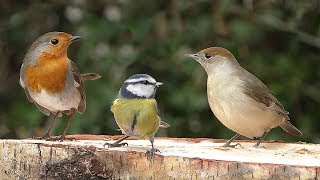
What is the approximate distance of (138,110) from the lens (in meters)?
5.00

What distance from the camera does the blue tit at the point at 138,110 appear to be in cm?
499

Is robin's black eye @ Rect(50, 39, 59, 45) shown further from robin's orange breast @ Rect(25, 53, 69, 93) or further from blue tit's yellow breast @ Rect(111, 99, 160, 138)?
blue tit's yellow breast @ Rect(111, 99, 160, 138)

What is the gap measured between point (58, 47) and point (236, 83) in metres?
1.09

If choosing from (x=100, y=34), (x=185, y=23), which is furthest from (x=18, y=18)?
(x=185, y=23)

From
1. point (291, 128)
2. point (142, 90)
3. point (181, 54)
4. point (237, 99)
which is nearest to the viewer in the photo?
point (142, 90)

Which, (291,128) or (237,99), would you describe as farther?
(291,128)

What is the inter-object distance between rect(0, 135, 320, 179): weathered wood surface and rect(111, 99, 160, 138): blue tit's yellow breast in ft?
0.34

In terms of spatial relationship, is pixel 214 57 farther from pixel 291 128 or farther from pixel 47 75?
pixel 47 75

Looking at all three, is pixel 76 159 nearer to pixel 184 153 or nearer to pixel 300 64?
pixel 184 153

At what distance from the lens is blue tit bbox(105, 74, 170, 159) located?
499 cm

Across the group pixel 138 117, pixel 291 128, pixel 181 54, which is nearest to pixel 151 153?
pixel 138 117

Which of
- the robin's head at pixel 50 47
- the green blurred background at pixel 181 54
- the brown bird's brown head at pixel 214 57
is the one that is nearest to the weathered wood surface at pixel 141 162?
the robin's head at pixel 50 47

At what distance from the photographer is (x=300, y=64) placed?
7.43 meters

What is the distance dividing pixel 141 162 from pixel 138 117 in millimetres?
235
